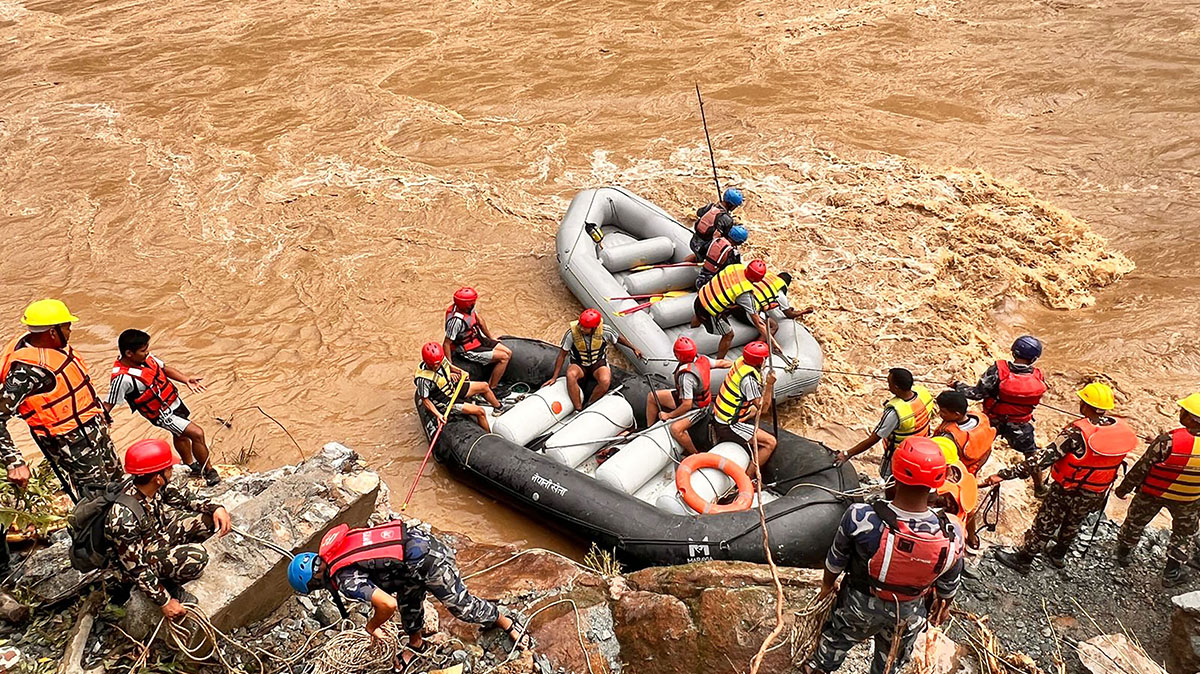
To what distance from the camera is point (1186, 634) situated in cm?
331

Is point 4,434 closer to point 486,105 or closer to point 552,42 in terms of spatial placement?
point 486,105

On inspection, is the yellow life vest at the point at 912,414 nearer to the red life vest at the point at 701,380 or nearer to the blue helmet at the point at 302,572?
the red life vest at the point at 701,380

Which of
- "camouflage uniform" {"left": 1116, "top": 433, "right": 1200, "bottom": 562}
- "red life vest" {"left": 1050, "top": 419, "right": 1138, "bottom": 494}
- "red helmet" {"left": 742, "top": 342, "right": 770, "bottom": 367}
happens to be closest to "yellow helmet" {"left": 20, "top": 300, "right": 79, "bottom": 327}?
"red helmet" {"left": 742, "top": 342, "right": 770, "bottom": 367}

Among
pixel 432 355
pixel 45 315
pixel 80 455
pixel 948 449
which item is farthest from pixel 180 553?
pixel 948 449

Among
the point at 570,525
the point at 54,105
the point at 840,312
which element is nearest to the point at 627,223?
the point at 840,312

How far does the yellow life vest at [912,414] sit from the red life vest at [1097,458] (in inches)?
28.4

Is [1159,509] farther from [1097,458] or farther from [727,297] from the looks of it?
[727,297]

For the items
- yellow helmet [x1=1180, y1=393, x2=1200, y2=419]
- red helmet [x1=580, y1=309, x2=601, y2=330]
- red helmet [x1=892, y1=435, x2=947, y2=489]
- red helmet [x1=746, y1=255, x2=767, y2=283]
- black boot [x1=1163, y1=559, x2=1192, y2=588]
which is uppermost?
red helmet [x1=892, y1=435, x2=947, y2=489]

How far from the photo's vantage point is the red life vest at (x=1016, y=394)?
4.90 meters

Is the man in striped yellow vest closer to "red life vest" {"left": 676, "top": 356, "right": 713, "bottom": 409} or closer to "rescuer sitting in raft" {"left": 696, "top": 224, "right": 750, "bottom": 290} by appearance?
"red life vest" {"left": 676, "top": 356, "right": 713, "bottom": 409}

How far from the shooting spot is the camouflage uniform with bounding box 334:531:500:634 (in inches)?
122

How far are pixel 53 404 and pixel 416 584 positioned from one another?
2.24 m

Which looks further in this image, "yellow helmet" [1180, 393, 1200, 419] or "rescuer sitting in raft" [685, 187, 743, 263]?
"rescuer sitting in raft" [685, 187, 743, 263]

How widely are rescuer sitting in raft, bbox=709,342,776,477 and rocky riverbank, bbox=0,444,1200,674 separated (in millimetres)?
1388
